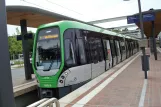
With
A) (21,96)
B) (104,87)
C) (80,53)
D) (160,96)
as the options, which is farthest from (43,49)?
(160,96)

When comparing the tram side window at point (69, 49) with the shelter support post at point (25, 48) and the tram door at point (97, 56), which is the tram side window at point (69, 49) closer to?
the tram door at point (97, 56)

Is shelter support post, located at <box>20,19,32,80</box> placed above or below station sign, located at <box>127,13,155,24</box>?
below

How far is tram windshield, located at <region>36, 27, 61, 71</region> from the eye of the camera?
30.9 ft

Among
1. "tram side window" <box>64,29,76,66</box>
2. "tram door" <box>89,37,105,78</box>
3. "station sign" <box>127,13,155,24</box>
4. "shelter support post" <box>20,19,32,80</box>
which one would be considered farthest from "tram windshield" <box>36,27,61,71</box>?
"station sign" <box>127,13,155,24</box>

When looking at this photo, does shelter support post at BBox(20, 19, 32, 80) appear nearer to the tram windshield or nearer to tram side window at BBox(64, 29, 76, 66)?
the tram windshield

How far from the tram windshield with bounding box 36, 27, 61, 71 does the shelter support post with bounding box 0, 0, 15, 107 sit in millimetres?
7344

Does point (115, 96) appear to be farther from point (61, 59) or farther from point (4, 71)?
point (4, 71)

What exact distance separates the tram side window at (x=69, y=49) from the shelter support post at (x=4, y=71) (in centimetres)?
730

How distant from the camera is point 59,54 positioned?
30.7 ft

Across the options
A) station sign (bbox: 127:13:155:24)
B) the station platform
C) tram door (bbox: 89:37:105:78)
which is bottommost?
the station platform

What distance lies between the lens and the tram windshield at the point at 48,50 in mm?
9422

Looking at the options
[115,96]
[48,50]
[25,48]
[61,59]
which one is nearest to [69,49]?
[61,59]

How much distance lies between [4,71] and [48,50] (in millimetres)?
7971

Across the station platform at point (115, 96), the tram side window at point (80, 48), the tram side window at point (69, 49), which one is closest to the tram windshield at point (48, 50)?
the tram side window at point (69, 49)
